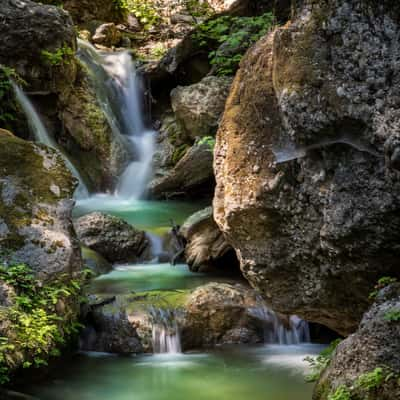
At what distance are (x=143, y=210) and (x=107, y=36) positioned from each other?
26.2ft

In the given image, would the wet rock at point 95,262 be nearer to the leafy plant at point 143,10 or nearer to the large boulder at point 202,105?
the large boulder at point 202,105

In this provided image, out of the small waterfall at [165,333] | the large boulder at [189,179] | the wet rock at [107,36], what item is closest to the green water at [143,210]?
the large boulder at [189,179]

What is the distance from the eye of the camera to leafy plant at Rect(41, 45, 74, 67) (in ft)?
41.1

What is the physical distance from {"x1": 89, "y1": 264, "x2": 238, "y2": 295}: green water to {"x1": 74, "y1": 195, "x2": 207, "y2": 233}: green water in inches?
48.4

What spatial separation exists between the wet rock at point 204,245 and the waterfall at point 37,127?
4245 millimetres

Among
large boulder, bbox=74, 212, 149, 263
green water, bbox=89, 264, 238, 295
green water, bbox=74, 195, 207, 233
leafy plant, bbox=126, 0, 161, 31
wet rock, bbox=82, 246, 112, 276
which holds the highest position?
leafy plant, bbox=126, 0, 161, 31

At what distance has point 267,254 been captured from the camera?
427 cm

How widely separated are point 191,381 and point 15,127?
7.93 meters

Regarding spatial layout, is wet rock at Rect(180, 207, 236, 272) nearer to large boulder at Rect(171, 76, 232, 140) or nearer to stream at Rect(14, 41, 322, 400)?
stream at Rect(14, 41, 322, 400)

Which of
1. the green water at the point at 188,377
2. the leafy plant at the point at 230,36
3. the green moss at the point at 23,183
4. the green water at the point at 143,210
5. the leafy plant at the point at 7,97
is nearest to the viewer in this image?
the green water at the point at 188,377

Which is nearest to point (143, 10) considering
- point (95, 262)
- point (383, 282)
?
point (95, 262)

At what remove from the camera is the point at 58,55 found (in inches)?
494

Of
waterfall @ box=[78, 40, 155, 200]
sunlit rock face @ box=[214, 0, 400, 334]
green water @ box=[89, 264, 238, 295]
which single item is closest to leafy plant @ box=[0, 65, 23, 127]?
waterfall @ box=[78, 40, 155, 200]

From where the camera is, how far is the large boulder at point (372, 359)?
2909mm
